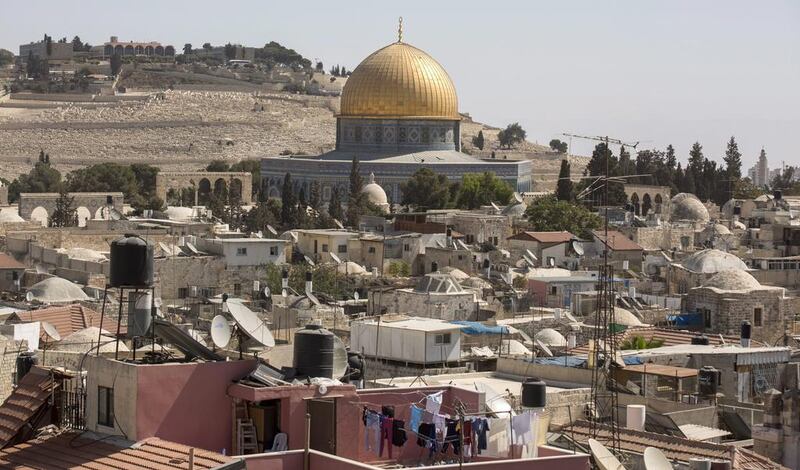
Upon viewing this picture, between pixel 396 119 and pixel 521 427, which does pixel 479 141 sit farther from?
pixel 521 427

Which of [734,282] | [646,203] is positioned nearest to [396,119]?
[646,203]

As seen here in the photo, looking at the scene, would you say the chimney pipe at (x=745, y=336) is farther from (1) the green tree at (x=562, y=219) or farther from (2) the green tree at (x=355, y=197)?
(2) the green tree at (x=355, y=197)

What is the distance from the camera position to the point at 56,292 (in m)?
26.9

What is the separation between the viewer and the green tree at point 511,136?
4011 inches

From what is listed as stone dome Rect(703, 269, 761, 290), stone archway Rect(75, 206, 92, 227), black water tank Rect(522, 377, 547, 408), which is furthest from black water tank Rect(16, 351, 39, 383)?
stone archway Rect(75, 206, 92, 227)

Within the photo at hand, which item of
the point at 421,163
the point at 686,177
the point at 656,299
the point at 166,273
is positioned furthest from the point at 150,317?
the point at 686,177

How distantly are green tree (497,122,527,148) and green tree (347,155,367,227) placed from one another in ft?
132

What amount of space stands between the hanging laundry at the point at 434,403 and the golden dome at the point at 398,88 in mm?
52329

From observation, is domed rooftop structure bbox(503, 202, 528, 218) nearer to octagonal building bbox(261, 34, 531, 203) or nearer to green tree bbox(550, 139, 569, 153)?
octagonal building bbox(261, 34, 531, 203)

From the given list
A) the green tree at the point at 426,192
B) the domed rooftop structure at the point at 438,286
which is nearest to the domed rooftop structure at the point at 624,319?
the domed rooftop structure at the point at 438,286

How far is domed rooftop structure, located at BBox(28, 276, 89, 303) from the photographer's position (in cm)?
2656

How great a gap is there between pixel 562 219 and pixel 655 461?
34499mm

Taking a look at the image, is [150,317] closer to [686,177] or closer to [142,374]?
[142,374]

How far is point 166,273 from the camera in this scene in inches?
1299
